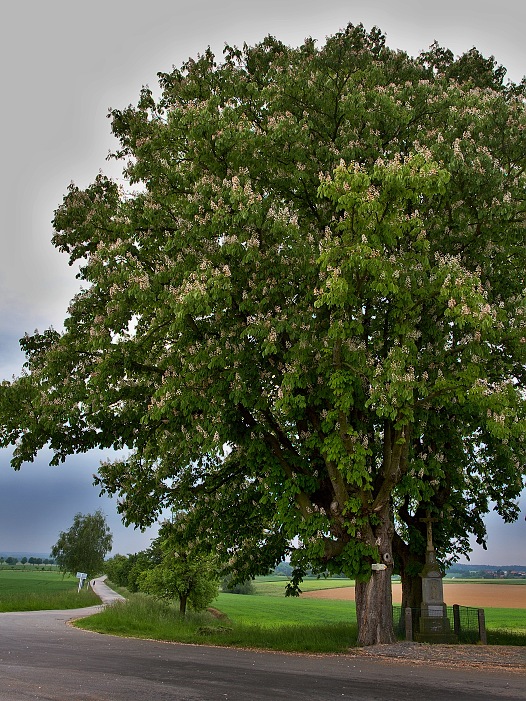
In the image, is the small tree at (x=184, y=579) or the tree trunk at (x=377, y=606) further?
the small tree at (x=184, y=579)

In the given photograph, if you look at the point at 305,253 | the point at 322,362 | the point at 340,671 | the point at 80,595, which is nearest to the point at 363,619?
the point at 340,671

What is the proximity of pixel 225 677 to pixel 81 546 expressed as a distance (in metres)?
73.4

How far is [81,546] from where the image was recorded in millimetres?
78812

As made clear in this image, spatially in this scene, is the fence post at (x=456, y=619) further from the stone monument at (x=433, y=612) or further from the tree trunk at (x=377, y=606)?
the tree trunk at (x=377, y=606)

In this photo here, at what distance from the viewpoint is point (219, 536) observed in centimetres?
2088

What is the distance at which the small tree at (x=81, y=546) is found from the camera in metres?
78.6

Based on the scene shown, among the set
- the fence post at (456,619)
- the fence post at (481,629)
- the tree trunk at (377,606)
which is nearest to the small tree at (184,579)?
the fence post at (456,619)

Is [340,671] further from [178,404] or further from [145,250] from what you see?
[145,250]

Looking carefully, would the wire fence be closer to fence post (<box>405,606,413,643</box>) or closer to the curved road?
fence post (<box>405,606,413,643</box>)

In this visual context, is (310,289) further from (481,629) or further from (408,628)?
(481,629)

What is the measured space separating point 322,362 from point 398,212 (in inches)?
157

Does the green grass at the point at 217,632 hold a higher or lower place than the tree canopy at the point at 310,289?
lower

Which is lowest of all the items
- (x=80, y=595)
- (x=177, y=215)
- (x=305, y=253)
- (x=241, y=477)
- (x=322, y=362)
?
(x=80, y=595)

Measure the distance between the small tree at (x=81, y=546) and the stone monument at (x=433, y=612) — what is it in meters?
66.8
